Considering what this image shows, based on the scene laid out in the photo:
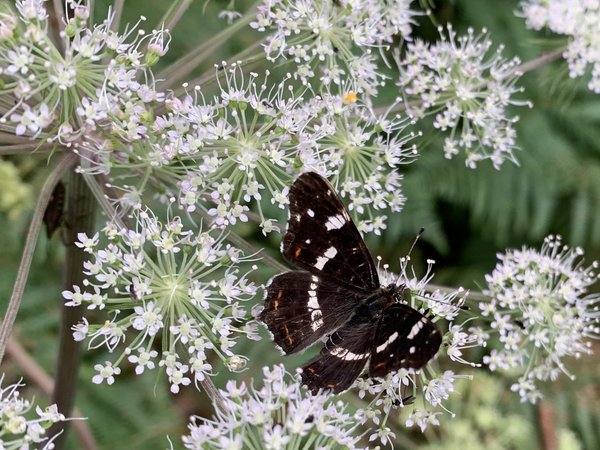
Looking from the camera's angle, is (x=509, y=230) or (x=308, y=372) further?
(x=509, y=230)

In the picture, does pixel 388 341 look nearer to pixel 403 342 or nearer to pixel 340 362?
A: pixel 403 342

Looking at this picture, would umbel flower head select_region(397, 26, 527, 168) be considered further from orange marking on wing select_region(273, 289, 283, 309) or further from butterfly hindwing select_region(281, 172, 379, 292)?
orange marking on wing select_region(273, 289, 283, 309)

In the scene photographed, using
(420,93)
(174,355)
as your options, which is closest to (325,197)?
(174,355)

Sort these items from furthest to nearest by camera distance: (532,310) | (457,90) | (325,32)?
(457,90), (532,310), (325,32)

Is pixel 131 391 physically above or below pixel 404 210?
below

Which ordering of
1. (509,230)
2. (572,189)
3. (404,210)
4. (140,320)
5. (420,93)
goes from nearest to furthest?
(140,320) < (420,93) < (404,210) < (572,189) < (509,230)

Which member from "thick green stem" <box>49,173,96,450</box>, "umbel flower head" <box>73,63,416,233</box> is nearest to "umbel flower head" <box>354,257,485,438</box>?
"umbel flower head" <box>73,63,416,233</box>

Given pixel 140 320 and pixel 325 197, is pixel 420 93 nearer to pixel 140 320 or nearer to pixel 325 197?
pixel 325 197

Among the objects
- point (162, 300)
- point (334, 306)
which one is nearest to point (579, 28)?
point (334, 306)
